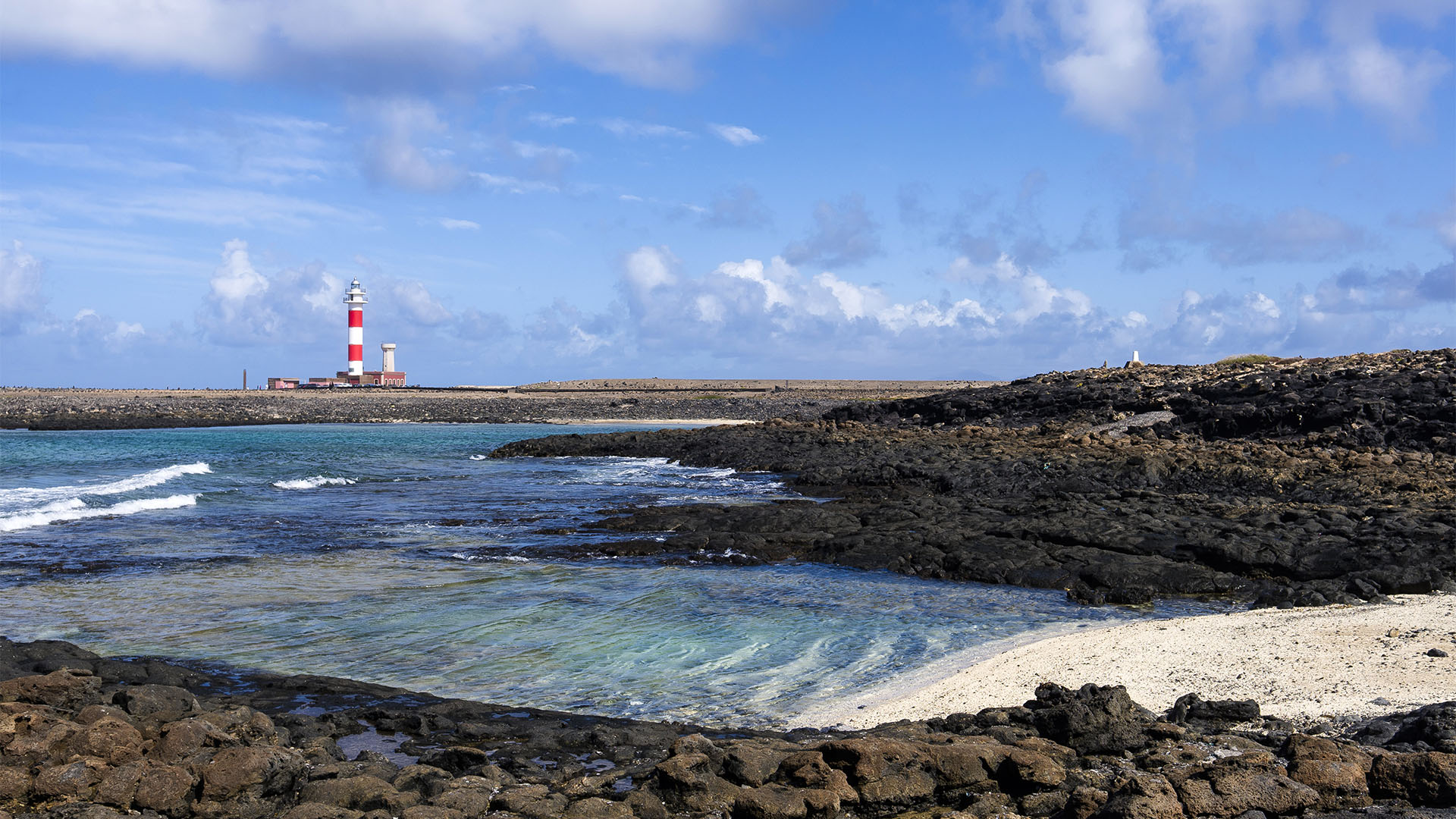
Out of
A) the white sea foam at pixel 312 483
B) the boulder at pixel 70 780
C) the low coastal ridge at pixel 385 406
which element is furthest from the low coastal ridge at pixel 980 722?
the low coastal ridge at pixel 385 406

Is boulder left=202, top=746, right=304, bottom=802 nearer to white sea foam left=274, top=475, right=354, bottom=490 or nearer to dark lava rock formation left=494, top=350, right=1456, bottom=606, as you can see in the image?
dark lava rock formation left=494, top=350, right=1456, bottom=606

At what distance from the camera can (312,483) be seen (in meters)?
28.9

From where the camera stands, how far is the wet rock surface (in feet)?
18.0

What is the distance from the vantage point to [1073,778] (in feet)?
19.3

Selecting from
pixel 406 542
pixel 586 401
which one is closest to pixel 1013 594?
pixel 406 542

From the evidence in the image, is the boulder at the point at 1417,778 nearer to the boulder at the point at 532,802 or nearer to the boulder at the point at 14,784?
the boulder at the point at 532,802

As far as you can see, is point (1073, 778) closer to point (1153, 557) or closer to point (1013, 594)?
point (1013, 594)

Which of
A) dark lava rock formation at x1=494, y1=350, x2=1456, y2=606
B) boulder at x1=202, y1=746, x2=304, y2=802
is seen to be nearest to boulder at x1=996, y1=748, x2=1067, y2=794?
boulder at x1=202, y1=746, x2=304, y2=802

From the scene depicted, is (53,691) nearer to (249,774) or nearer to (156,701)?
(156,701)

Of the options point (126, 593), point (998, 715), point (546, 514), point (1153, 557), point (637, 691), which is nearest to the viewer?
point (998, 715)

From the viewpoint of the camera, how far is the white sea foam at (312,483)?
27836 mm

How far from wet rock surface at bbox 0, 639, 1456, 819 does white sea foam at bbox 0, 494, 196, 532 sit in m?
15.0

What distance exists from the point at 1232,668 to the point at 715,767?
5.07m

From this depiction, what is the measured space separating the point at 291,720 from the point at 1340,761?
22.3 feet
